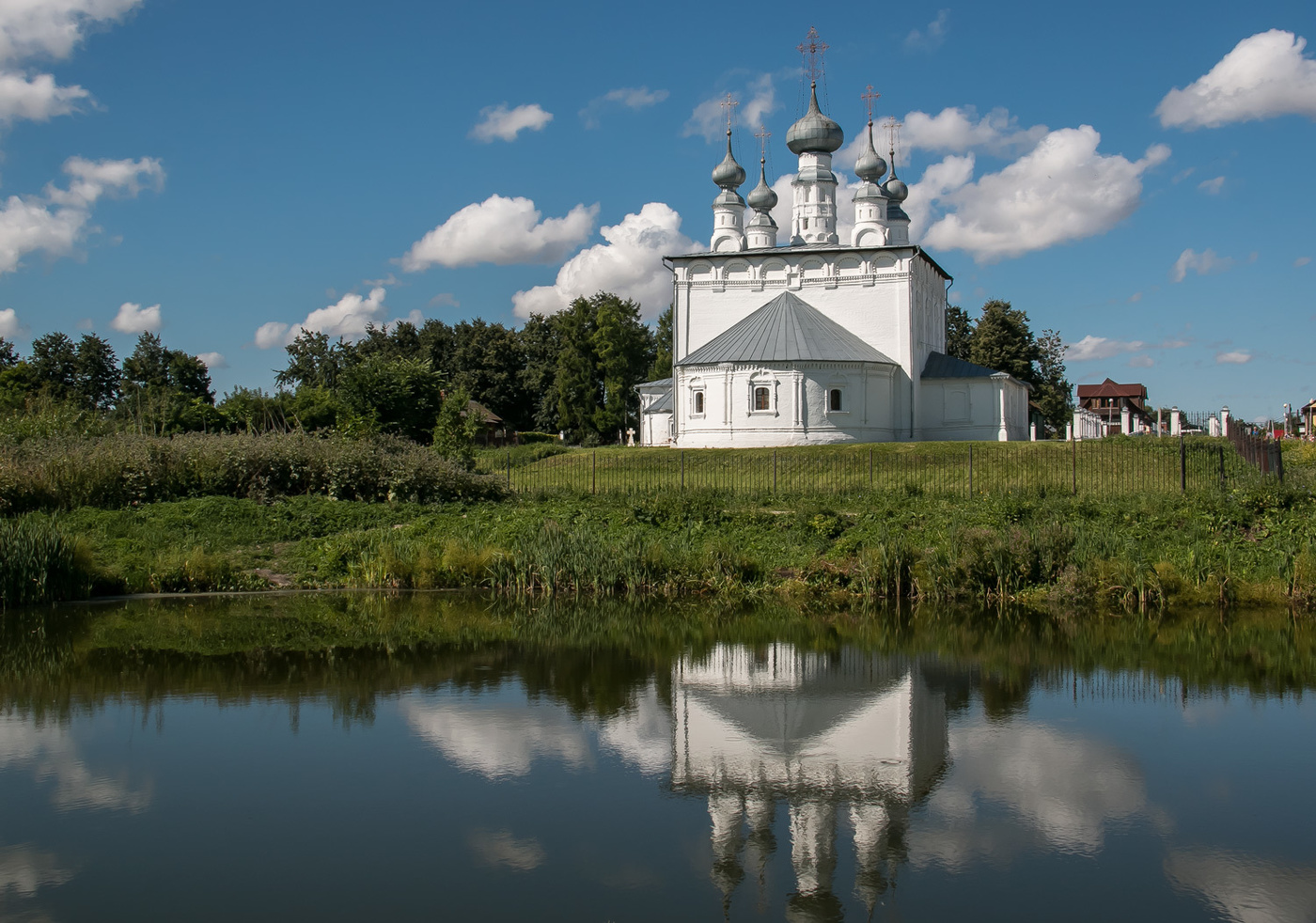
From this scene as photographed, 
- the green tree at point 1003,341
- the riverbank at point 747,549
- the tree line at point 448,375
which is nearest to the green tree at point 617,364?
the tree line at point 448,375

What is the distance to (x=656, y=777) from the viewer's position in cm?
739

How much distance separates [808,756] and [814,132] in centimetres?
3610

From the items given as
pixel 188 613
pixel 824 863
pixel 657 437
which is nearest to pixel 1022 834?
pixel 824 863

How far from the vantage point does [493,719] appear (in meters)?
8.73

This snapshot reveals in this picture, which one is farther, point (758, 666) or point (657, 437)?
point (657, 437)

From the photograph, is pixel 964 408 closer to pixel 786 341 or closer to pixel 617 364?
pixel 786 341

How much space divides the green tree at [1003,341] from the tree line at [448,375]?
0.21 feet

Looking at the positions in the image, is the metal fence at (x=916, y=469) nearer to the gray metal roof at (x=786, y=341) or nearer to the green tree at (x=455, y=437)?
the green tree at (x=455, y=437)

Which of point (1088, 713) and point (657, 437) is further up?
point (657, 437)

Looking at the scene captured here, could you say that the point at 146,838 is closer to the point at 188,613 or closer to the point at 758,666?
the point at 758,666

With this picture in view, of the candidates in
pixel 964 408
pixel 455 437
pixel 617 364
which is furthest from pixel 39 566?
pixel 617 364

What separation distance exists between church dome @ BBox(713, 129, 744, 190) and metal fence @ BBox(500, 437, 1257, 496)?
15.5m

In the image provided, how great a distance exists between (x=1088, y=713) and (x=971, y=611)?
5.34 metres

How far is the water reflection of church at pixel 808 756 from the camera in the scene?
598 centimetres
